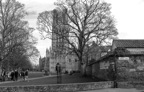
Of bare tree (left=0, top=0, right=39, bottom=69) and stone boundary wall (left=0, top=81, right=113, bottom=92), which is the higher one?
bare tree (left=0, top=0, right=39, bottom=69)

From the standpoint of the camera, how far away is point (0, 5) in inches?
1415

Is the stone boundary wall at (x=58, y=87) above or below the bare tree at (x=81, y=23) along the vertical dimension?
below

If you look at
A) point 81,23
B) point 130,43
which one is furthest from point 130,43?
point 81,23

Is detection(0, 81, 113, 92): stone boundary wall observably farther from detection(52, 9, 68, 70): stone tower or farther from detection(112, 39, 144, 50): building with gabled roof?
detection(112, 39, 144, 50): building with gabled roof

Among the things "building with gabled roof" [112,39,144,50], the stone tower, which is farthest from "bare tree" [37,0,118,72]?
"building with gabled roof" [112,39,144,50]

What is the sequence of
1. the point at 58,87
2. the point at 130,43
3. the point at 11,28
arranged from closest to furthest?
the point at 58,87
the point at 11,28
the point at 130,43

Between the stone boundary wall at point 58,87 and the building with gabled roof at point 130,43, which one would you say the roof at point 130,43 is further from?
the stone boundary wall at point 58,87

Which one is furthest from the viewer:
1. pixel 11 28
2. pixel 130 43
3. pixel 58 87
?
pixel 130 43

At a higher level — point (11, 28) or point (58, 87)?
point (11, 28)

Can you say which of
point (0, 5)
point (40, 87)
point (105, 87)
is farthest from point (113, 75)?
point (0, 5)

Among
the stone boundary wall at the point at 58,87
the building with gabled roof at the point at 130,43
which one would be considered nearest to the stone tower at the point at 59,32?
the building with gabled roof at the point at 130,43

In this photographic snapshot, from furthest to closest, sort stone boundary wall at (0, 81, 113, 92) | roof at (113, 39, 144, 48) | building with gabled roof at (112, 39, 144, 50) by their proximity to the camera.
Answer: roof at (113, 39, 144, 48) → building with gabled roof at (112, 39, 144, 50) → stone boundary wall at (0, 81, 113, 92)

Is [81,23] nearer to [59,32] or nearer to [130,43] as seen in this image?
[59,32]

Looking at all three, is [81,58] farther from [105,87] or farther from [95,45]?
[105,87]
